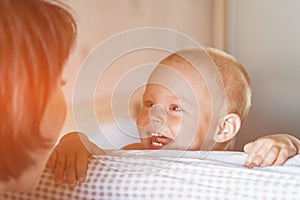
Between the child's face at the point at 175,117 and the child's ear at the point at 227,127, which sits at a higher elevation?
the child's face at the point at 175,117

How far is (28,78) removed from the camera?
311 mm

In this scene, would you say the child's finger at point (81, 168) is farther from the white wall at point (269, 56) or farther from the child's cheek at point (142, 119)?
the white wall at point (269, 56)

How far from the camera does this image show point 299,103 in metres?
1.18

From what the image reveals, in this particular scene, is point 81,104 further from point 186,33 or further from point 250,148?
point 186,33

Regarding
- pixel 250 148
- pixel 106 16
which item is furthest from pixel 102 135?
pixel 106 16

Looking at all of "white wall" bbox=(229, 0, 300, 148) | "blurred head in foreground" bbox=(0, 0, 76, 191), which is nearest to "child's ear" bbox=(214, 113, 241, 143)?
"blurred head in foreground" bbox=(0, 0, 76, 191)

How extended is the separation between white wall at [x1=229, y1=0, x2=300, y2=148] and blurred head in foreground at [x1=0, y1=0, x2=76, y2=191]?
33.2 inches

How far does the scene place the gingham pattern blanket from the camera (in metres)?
0.43

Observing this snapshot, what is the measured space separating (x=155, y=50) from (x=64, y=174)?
0.32 metres

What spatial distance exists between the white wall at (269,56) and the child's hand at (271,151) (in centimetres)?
62

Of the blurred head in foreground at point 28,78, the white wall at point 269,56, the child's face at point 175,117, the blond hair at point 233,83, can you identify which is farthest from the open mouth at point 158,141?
the white wall at point 269,56

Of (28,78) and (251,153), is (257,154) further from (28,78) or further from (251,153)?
(28,78)

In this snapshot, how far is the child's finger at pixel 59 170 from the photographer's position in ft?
1.51

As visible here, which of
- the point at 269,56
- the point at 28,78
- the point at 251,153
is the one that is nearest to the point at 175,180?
the point at 251,153
